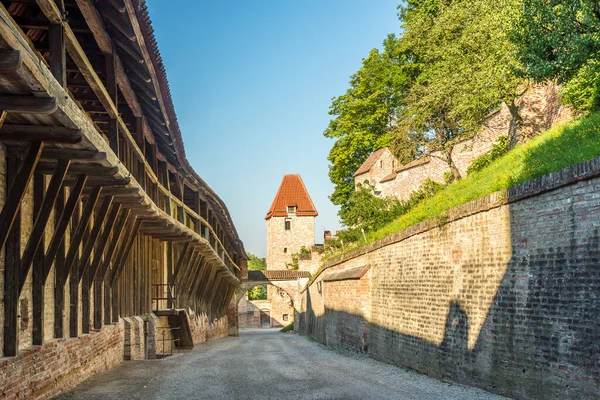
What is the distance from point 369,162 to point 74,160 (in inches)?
1255

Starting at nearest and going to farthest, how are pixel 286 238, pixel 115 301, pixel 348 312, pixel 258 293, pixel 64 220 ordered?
pixel 64 220 → pixel 115 301 → pixel 348 312 → pixel 286 238 → pixel 258 293

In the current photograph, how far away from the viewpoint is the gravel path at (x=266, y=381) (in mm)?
10195

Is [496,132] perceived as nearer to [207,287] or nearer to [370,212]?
[370,212]

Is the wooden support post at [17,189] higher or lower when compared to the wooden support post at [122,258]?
higher

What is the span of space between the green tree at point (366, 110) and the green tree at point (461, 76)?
10.0 metres

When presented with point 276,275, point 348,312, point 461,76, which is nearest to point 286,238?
point 276,275

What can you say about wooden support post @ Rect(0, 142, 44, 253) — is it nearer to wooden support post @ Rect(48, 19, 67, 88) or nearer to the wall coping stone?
wooden support post @ Rect(48, 19, 67, 88)

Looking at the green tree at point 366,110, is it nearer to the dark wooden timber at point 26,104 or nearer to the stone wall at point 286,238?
the stone wall at point 286,238

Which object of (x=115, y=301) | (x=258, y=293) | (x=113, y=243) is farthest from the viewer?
(x=258, y=293)

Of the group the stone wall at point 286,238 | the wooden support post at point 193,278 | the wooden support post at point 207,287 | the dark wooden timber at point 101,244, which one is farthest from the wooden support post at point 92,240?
the stone wall at point 286,238

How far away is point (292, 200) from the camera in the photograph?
60.7 metres

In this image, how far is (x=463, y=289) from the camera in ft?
38.3

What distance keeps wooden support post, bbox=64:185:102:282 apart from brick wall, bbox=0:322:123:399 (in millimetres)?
1282

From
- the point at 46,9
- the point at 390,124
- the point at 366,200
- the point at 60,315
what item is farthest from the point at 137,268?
the point at 390,124
